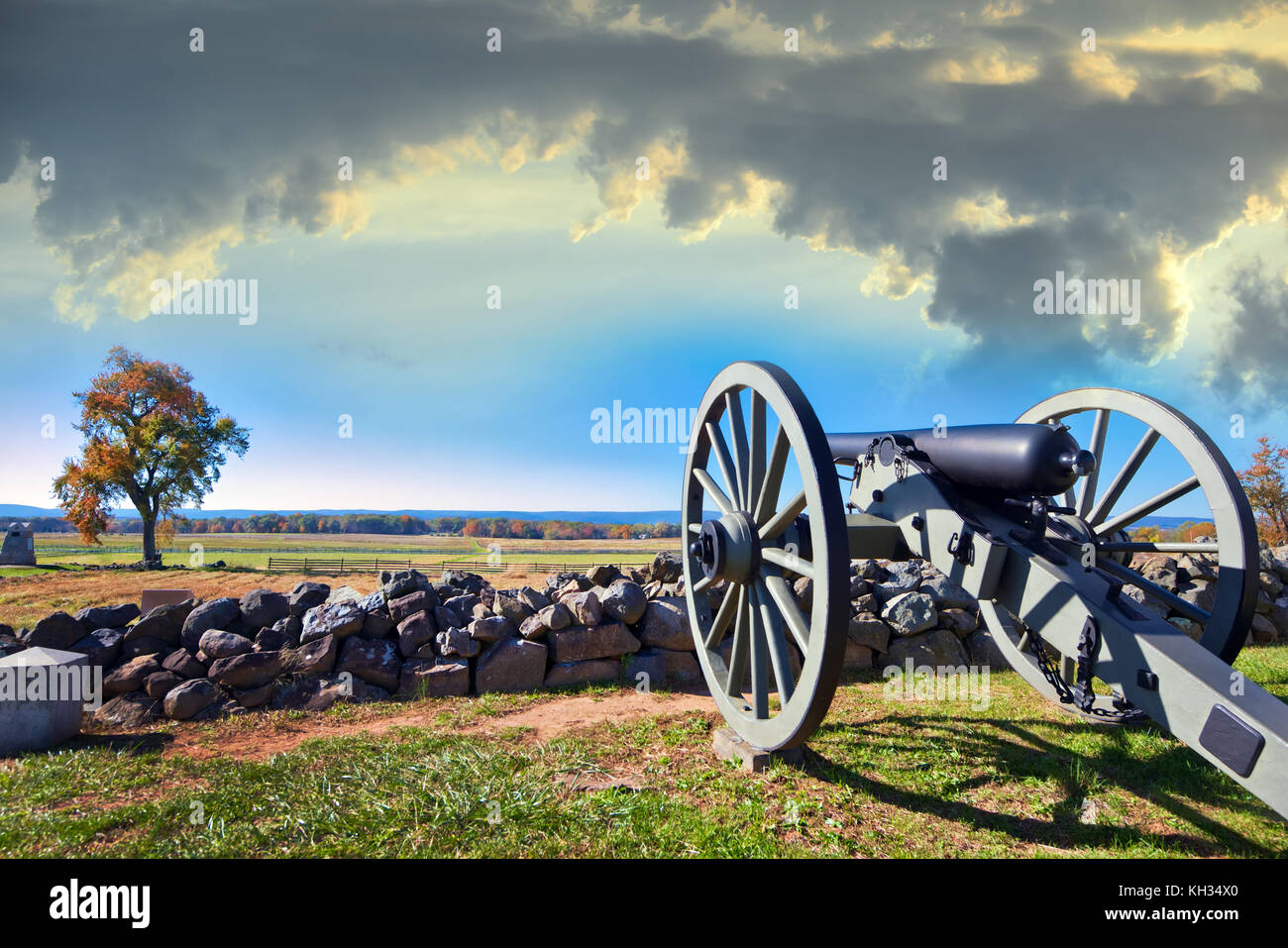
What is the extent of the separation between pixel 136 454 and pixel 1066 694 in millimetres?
38685

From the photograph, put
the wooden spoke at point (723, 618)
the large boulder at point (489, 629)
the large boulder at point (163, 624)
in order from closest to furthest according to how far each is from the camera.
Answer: the wooden spoke at point (723, 618), the large boulder at point (163, 624), the large boulder at point (489, 629)

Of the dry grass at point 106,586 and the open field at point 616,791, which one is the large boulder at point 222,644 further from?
the dry grass at point 106,586

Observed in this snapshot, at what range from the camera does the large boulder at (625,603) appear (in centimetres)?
729

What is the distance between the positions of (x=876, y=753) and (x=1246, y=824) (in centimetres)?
213

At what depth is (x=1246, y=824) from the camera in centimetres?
396

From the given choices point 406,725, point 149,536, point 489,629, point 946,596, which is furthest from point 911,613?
point 149,536

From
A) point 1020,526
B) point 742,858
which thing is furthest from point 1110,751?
point 742,858

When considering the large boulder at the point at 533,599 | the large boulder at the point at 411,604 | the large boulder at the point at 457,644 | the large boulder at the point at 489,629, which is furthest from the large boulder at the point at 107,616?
the large boulder at the point at 533,599

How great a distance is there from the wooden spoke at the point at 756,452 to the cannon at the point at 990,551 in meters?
0.01

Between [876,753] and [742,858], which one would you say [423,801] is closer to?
[742,858]

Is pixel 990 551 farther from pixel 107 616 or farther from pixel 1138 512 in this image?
pixel 107 616

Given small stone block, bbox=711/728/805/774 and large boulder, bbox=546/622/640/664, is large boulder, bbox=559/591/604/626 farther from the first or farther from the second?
small stone block, bbox=711/728/805/774

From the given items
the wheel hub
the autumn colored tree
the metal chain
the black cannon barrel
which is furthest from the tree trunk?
the metal chain

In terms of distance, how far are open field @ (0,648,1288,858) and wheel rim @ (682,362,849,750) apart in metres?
0.66
